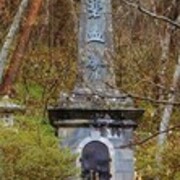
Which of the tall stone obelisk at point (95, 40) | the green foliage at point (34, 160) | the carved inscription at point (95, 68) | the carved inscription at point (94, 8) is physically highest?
the carved inscription at point (94, 8)

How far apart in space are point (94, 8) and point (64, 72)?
495 centimetres

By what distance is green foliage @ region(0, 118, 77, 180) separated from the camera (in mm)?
9320

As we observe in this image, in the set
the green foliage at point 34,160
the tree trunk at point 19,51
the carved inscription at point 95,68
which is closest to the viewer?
the green foliage at point 34,160

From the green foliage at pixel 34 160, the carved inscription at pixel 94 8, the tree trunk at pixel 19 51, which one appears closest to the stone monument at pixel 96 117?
the carved inscription at pixel 94 8

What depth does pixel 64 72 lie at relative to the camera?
14531 millimetres

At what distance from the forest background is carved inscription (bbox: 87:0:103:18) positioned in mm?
410

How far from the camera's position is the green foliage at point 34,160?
30.6 feet

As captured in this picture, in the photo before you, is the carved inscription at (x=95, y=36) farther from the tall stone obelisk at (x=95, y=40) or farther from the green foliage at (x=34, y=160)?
the green foliage at (x=34, y=160)

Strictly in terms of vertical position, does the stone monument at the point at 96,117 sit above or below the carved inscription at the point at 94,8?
below

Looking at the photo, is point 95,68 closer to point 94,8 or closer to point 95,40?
point 95,40

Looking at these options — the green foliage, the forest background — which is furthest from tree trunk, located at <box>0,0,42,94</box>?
the green foliage

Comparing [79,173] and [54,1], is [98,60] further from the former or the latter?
[54,1]

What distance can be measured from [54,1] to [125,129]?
27.0ft

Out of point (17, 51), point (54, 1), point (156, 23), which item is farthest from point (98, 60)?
point (54, 1)
